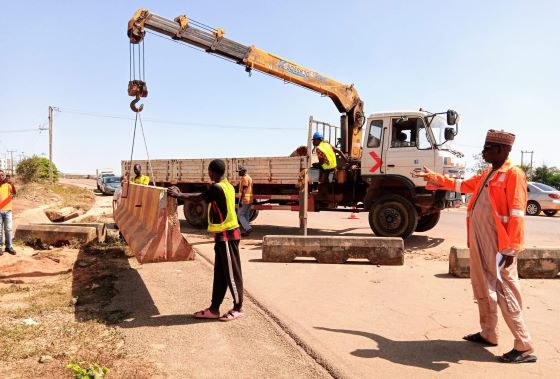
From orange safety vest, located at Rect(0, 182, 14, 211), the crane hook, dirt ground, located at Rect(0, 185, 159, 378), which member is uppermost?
the crane hook

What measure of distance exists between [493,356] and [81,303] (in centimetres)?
436

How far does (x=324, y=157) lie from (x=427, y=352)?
705 centimetres

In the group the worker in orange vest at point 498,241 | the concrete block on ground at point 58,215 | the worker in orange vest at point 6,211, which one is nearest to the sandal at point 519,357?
the worker in orange vest at point 498,241

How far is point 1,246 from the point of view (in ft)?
28.3

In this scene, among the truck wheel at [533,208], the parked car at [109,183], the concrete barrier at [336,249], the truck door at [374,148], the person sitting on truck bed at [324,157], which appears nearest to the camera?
the concrete barrier at [336,249]

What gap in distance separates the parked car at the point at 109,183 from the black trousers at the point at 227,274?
30179 mm

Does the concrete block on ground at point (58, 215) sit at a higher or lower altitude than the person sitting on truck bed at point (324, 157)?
lower

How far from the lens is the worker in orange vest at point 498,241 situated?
370cm

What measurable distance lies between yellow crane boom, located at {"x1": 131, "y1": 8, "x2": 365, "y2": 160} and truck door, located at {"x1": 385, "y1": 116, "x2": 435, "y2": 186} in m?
1.49

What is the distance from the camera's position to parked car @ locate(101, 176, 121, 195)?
109 ft

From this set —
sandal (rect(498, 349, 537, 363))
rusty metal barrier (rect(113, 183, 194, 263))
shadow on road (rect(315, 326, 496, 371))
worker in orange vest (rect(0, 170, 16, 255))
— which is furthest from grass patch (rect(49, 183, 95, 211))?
sandal (rect(498, 349, 537, 363))

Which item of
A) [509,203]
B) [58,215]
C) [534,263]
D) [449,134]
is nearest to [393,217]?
[449,134]

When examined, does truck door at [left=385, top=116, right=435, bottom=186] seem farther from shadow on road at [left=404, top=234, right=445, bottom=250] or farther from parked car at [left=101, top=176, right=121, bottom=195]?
parked car at [left=101, top=176, right=121, bottom=195]

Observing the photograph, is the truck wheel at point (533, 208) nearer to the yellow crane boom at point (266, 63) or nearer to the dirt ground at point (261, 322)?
the yellow crane boom at point (266, 63)
